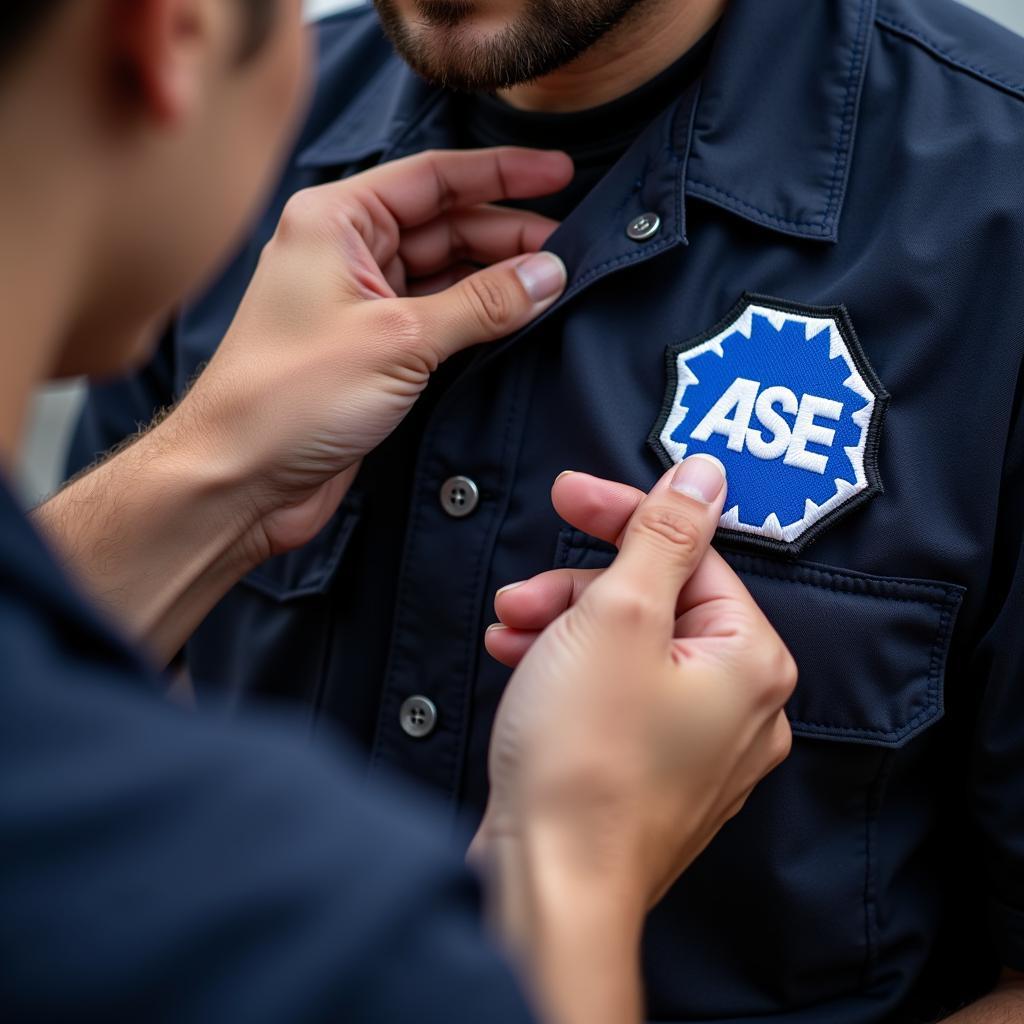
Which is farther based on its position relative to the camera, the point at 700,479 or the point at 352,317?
the point at 352,317

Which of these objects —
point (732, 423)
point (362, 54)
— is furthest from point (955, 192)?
point (362, 54)

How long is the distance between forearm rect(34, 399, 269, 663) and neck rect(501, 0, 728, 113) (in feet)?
1.62

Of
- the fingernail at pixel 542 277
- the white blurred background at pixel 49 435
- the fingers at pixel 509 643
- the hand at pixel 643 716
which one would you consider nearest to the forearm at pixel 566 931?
the hand at pixel 643 716

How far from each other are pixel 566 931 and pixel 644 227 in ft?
2.21

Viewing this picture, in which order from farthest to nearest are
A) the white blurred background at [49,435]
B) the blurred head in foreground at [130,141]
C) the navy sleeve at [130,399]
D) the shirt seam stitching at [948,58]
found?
the white blurred background at [49,435], the navy sleeve at [130,399], the shirt seam stitching at [948,58], the blurred head in foreground at [130,141]

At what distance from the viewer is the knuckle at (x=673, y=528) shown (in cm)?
82

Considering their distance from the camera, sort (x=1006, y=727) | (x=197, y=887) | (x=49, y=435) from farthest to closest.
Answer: (x=49, y=435) < (x=1006, y=727) < (x=197, y=887)

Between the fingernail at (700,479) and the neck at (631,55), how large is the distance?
1.45 feet

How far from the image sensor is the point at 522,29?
1.05 meters

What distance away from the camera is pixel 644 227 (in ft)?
3.49

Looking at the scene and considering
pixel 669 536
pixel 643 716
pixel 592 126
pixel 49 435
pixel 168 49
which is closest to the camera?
pixel 168 49

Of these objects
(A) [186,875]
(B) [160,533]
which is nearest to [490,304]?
(B) [160,533]

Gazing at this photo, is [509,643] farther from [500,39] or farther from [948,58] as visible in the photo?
[948,58]

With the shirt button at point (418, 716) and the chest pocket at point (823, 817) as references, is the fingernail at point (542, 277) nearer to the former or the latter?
the chest pocket at point (823, 817)
